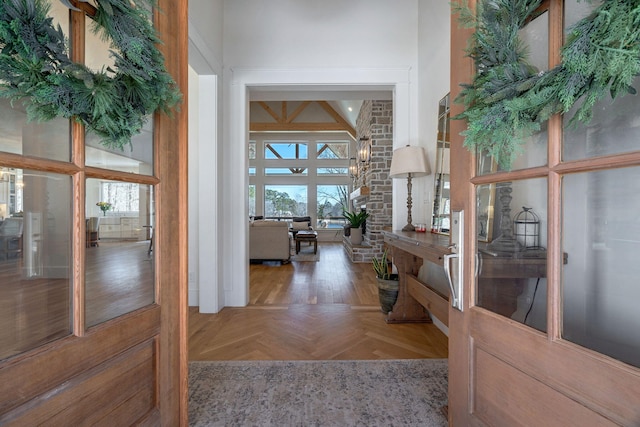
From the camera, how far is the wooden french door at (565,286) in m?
0.62

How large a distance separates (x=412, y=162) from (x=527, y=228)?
170 cm

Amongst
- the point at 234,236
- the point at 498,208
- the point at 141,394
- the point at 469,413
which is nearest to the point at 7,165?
the point at 141,394

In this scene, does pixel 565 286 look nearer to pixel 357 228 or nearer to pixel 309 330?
pixel 309 330

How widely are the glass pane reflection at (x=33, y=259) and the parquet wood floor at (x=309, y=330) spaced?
144 cm

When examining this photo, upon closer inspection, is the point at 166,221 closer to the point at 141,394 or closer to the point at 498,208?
the point at 141,394

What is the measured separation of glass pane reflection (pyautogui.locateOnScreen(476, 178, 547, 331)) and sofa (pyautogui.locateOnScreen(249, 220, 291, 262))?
4.38 metres

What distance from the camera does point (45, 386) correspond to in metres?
0.65

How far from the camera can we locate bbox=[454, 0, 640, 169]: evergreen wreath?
20.9 inches

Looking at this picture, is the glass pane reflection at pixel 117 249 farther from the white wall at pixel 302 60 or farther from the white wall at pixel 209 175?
the white wall at pixel 302 60

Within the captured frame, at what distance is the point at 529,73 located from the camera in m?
0.74

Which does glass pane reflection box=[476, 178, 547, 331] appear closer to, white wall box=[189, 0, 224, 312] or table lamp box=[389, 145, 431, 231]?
table lamp box=[389, 145, 431, 231]

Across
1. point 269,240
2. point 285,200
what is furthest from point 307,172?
point 269,240

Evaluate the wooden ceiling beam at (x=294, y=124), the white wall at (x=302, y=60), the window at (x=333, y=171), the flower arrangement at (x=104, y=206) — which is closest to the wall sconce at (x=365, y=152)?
the wooden ceiling beam at (x=294, y=124)

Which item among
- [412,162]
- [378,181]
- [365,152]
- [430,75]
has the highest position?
[365,152]
